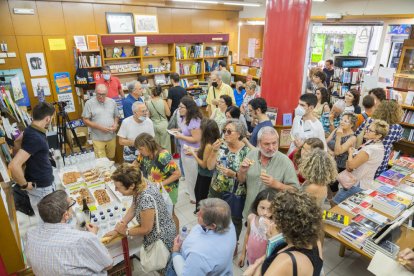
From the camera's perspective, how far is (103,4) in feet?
24.0

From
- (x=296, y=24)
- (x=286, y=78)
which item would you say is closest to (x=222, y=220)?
(x=286, y=78)

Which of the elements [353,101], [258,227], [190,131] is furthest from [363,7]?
[258,227]

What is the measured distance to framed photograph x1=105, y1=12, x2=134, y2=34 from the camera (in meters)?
7.42

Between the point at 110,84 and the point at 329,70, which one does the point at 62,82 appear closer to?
the point at 110,84

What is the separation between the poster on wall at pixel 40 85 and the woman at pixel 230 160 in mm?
5740

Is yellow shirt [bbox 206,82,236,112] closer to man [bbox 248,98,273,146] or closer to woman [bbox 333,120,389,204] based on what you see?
man [bbox 248,98,273,146]

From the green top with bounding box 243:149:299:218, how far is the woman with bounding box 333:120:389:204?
1098 mm

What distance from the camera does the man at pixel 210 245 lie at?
73.0 inches

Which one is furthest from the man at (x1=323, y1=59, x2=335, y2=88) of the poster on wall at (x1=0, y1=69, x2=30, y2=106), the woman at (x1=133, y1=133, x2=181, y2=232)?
the poster on wall at (x1=0, y1=69, x2=30, y2=106)

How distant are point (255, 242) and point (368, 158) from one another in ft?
6.09

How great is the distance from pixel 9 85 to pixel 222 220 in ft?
21.3

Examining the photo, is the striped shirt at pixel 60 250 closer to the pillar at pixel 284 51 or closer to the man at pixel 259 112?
the man at pixel 259 112

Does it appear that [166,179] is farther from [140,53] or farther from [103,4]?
[103,4]

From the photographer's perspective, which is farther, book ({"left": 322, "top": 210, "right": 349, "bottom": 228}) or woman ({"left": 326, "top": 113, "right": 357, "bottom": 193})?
woman ({"left": 326, "top": 113, "right": 357, "bottom": 193})
